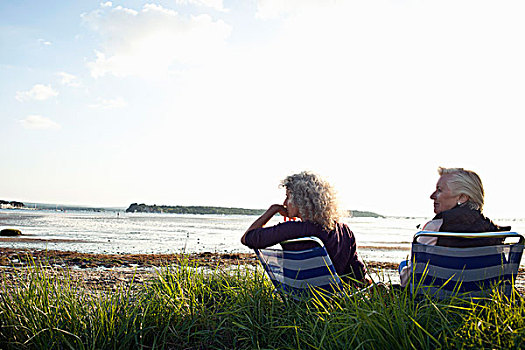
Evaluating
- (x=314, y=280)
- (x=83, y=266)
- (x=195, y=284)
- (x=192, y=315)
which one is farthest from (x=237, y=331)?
(x=83, y=266)

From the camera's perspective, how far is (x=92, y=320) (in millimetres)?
3465

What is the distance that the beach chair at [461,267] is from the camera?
129 inches

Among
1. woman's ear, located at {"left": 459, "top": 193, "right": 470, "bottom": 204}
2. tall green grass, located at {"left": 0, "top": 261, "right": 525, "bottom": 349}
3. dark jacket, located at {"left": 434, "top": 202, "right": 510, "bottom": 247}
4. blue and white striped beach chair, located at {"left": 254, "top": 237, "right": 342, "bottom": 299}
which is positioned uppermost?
woman's ear, located at {"left": 459, "top": 193, "right": 470, "bottom": 204}

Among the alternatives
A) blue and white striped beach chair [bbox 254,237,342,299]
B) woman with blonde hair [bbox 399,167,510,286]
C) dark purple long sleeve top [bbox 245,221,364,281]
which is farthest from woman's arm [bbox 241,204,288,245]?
woman with blonde hair [bbox 399,167,510,286]

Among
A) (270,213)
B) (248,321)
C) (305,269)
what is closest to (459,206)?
(305,269)

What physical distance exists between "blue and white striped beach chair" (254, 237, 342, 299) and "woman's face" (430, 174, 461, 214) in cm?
103

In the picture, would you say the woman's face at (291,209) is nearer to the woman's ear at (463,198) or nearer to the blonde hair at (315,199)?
the blonde hair at (315,199)

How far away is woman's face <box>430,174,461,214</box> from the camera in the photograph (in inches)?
146

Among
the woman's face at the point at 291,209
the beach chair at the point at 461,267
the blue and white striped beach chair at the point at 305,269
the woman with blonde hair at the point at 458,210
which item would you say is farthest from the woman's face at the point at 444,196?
the woman's face at the point at 291,209

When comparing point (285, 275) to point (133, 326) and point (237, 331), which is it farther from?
point (133, 326)

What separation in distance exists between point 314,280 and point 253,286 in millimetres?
774

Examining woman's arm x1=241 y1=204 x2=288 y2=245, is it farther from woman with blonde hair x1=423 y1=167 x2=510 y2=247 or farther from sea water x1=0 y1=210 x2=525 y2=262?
woman with blonde hair x1=423 y1=167 x2=510 y2=247

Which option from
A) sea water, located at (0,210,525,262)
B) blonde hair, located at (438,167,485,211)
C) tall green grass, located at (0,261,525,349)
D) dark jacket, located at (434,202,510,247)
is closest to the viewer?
tall green grass, located at (0,261,525,349)

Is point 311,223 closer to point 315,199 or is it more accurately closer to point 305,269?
point 315,199
